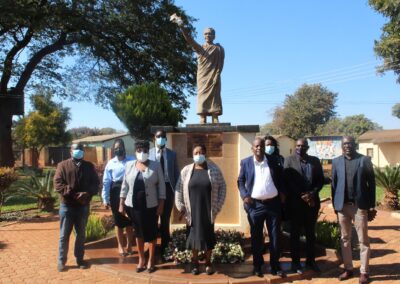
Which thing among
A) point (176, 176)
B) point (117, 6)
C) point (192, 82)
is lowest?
point (176, 176)

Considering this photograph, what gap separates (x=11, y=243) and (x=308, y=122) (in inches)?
1809

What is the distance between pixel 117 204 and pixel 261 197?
2231mm

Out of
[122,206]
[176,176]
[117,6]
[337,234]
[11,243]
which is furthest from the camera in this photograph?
[117,6]

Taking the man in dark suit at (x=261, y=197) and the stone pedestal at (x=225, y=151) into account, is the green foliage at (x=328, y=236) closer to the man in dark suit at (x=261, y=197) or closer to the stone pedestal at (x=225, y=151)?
the stone pedestal at (x=225, y=151)

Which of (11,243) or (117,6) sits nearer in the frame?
(11,243)

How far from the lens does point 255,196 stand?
5320 millimetres

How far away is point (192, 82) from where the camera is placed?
880 inches

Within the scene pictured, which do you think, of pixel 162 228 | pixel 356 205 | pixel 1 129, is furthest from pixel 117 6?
pixel 356 205

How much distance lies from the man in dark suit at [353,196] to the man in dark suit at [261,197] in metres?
0.74

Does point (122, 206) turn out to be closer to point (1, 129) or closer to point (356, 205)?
point (356, 205)

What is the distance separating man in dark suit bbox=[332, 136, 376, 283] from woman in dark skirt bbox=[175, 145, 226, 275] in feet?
A: 4.89

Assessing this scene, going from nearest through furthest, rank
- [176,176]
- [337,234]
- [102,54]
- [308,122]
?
1. [176,176]
2. [337,234]
3. [102,54]
4. [308,122]

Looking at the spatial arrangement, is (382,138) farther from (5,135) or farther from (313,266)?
(313,266)

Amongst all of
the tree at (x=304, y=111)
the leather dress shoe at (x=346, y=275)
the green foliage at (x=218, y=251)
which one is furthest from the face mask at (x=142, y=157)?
the tree at (x=304, y=111)
